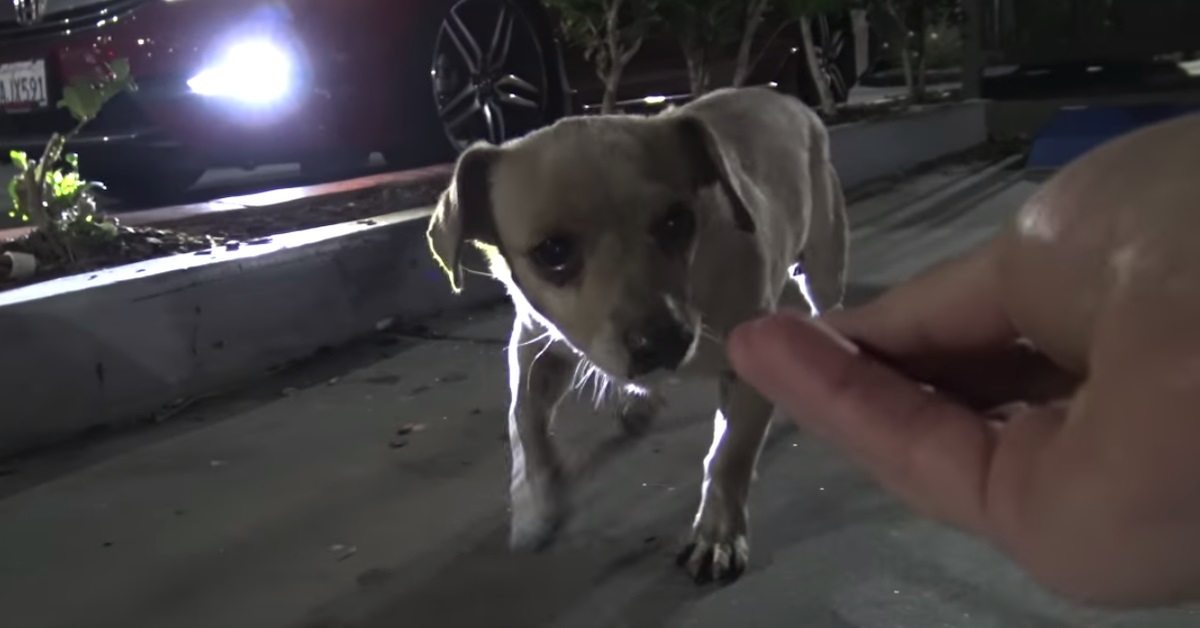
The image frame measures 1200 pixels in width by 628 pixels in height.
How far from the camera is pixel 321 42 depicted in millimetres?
4461

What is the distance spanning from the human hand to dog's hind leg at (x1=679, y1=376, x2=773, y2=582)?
3.21 feet

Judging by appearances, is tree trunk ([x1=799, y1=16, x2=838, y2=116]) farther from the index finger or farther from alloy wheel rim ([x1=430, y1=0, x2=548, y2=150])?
the index finger

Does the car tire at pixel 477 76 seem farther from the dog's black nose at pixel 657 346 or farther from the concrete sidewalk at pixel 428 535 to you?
the dog's black nose at pixel 657 346

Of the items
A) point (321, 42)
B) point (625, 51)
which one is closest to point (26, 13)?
point (321, 42)

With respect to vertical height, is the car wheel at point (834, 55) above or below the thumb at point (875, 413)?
above

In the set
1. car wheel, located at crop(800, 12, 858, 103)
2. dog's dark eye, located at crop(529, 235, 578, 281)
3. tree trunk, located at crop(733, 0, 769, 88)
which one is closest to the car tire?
tree trunk, located at crop(733, 0, 769, 88)

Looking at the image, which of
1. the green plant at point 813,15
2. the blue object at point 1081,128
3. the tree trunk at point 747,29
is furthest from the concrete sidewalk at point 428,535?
the blue object at point 1081,128

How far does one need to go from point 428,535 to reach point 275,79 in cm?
264

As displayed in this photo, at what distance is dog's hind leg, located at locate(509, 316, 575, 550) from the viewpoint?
216 cm

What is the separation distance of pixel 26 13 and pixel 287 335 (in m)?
2.04

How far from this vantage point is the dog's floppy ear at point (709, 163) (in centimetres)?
208

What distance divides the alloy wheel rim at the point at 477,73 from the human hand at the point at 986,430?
12.7ft

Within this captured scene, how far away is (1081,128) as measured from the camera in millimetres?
6270

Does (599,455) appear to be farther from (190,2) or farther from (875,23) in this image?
(875,23)
